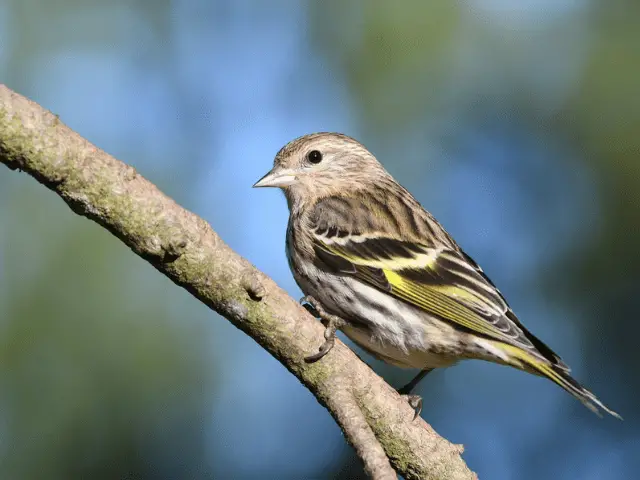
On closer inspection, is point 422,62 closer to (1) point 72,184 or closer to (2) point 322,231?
(2) point 322,231

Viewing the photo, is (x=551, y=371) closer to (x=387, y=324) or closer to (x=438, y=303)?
(x=438, y=303)

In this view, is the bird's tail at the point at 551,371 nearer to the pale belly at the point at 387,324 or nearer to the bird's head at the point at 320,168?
the pale belly at the point at 387,324

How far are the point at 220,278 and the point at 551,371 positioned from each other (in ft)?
5.42

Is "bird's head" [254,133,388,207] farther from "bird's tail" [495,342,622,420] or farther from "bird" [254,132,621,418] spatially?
"bird's tail" [495,342,622,420]

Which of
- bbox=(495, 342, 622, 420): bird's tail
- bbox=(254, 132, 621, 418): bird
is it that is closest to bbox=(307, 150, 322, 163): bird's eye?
bbox=(254, 132, 621, 418): bird

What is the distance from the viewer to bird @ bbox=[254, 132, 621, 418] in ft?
12.7

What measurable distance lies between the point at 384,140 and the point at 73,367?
2459 mm

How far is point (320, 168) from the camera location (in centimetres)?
505

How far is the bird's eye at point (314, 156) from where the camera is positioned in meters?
5.09

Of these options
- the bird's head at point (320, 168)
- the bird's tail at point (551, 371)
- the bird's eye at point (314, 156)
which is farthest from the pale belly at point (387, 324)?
the bird's eye at point (314, 156)

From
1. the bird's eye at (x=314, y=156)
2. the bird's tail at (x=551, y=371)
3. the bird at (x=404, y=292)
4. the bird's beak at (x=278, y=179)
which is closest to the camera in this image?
the bird's tail at (x=551, y=371)

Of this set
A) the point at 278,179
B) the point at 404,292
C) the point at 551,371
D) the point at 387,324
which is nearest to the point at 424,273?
the point at 404,292

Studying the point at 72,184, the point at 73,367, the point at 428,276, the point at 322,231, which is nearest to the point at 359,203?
the point at 322,231

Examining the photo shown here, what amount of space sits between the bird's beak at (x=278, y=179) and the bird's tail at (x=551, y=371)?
1577mm
